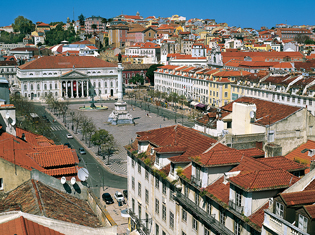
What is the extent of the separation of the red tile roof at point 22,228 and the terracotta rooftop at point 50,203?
1301mm

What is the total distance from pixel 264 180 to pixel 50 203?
11.4 metres

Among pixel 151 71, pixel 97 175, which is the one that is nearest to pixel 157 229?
pixel 97 175

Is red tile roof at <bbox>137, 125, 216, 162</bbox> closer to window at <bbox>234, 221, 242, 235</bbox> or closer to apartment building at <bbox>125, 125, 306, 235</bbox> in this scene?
apartment building at <bbox>125, 125, 306, 235</bbox>

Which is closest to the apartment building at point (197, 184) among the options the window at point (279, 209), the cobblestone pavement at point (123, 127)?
the window at point (279, 209)

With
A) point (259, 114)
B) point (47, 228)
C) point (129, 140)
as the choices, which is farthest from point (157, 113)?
point (47, 228)

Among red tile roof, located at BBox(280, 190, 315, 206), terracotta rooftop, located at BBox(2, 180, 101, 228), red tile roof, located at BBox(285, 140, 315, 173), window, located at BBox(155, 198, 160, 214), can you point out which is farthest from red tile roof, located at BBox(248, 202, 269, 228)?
window, located at BBox(155, 198, 160, 214)

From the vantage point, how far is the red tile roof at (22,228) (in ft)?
53.1

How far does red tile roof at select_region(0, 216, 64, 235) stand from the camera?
16.2 metres

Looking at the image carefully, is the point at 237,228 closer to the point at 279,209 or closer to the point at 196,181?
the point at 279,209

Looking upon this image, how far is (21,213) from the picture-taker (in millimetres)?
17078

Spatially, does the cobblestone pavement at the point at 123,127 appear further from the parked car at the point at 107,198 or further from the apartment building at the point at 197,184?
the apartment building at the point at 197,184

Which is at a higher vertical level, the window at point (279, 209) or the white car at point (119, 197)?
the window at point (279, 209)

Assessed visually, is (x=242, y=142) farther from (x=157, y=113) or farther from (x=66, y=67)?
(x=66, y=67)

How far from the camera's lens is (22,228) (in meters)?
16.3
